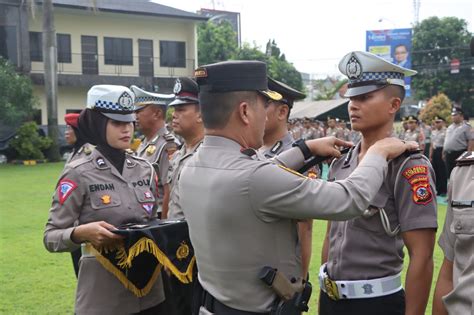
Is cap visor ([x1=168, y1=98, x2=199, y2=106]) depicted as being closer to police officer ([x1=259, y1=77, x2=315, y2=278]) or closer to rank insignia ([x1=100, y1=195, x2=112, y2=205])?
police officer ([x1=259, y1=77, x2=315, y2=278])

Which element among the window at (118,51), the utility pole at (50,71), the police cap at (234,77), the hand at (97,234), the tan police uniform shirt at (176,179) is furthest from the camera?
the window at (118,51)

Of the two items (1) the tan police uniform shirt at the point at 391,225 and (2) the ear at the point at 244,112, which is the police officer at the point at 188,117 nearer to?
(1) the tan police uniform shirt at the point at 391,225

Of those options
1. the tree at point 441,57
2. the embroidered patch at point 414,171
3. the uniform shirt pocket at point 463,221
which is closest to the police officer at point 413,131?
the embroidered patch at point 414,171

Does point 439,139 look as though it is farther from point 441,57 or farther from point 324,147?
point 441,57

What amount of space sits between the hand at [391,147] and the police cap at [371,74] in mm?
360

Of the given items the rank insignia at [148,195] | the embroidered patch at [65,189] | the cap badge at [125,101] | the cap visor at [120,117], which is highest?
the cap badge at [125,101]

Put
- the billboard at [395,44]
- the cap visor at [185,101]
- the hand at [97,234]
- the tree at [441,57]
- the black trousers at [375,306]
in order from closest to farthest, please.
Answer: the black trousers at [375,306] < the hand at [97,234] < the cap visor at [185,101] < the billboard at [395,44] < the tree at [441,57]

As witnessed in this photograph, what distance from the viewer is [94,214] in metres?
3.06

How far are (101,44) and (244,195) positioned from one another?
29.5 metres

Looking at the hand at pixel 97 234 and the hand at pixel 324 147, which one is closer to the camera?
the hand at pixel 324 147

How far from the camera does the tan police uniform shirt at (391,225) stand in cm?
238

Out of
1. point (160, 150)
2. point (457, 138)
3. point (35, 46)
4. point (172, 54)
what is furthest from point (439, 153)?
point (35, 46)

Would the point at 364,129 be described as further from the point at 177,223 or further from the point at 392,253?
the point at 177,223

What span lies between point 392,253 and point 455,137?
1072 centimetres
